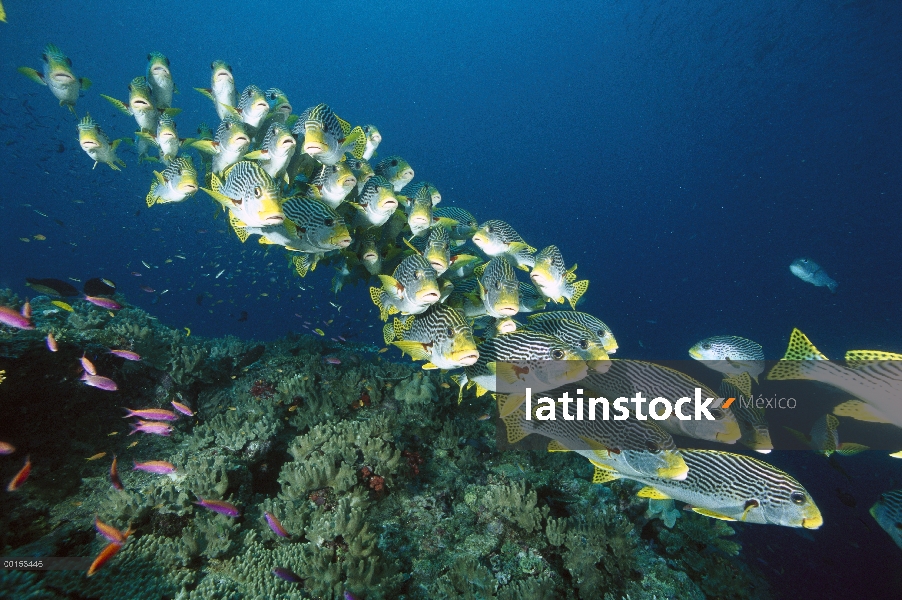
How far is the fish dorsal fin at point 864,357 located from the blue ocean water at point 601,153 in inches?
615

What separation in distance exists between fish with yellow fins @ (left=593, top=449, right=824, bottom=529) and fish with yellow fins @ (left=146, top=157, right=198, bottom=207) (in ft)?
18.0

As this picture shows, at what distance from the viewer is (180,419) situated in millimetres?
6797

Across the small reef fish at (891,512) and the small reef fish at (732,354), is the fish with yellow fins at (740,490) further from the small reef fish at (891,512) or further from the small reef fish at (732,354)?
the small reef fish at (891,512)

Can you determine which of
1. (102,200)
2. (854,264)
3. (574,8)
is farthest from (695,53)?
(102,200)

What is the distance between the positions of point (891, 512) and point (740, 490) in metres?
4.04

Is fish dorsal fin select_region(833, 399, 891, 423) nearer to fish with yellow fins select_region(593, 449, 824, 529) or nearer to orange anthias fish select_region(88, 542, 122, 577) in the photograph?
fish with yellow fins select_region(593, 449, 824, 529)

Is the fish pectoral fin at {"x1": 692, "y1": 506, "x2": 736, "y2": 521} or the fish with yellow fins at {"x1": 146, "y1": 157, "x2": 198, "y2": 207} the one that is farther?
the fish with yellow fins at {"x1": 146, "y1": 157, "x2": 198, "y2": 207}

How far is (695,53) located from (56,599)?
316 feet

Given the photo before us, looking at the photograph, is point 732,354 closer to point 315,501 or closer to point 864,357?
point 864,357

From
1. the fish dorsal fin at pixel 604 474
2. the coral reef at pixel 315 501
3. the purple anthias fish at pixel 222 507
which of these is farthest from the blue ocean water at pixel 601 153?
the fish dorsal fin at pixel 604 474

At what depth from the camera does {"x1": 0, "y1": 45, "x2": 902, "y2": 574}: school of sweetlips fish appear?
3008 millimetres

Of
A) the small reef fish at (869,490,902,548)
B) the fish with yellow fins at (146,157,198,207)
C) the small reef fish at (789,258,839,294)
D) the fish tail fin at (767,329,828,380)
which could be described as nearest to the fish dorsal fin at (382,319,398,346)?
the fish with yellow fins at (146,157,198,207)

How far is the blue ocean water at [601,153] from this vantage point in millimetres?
41625

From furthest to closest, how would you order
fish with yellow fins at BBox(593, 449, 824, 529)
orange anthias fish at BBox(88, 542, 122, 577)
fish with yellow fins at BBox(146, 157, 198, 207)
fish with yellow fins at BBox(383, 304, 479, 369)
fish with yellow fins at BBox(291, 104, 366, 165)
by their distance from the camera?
1. fish with yellow fins at BBox(146, 157, 198, 207)
2. fish with yellow fins at BBox(291, 104, 366, 165)
3. orange anthias fish at BBox(88, 542, 122, 577)
4. fish with yellow fins at BBox(383, 304, 479, 369)
5. fish with yellow fins at BBox(593, 449, 824, 529)
